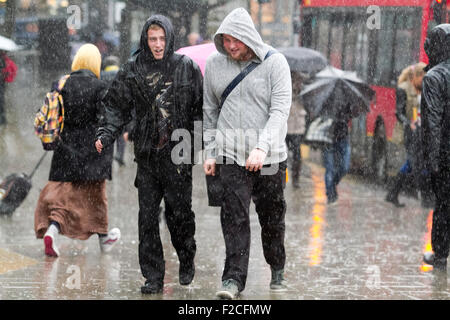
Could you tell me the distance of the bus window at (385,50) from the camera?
16.5 meters

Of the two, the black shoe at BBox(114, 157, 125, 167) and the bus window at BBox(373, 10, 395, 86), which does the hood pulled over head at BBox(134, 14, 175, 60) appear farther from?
the bus window at BBox(373, 10, 395, 86)

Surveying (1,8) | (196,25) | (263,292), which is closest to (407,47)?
(196,25)

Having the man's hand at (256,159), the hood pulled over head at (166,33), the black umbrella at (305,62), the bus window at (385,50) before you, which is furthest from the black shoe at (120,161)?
the man's hand at (256,159)

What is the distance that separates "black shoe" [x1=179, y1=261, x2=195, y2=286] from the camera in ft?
24.7

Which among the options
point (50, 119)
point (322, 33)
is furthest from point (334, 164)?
point (322, 33)

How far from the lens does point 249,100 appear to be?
23.0 ft

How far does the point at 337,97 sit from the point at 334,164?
37.5 inches

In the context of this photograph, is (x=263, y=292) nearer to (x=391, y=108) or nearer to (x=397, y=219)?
(x=397, y=219)

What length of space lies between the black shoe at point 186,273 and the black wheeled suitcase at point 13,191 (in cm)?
361

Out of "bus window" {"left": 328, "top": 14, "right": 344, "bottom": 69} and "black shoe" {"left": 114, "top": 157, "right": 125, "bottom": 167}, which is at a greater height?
"bus window" {"left": 328, "top": 14, "right": 344, "bottom": 69}

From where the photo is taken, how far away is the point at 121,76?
730 centimetres

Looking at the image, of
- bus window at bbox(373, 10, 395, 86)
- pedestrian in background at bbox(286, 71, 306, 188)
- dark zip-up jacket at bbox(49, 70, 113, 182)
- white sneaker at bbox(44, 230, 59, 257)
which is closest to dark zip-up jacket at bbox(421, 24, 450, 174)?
dark zip-up jacket at bbox(49, 70, 113, 182)

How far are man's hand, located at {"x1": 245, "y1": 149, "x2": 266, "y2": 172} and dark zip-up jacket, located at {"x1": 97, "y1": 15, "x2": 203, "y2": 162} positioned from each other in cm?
63

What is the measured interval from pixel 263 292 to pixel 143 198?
1.13 metres
